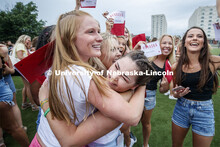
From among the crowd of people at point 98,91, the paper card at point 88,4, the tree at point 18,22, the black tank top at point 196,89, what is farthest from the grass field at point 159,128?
the tree at point 18,22

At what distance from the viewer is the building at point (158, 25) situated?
119m

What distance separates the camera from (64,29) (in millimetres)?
971

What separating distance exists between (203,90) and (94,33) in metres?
1.74

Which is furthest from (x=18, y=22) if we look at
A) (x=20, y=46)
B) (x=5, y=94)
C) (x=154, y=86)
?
(x=154, y=86)

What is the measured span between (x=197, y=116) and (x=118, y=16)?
88.8 inches

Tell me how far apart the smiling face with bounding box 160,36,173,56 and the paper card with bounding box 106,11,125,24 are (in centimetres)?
106

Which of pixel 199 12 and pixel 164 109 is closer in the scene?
pixel 164 109

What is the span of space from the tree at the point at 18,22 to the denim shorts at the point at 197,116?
86.4ft

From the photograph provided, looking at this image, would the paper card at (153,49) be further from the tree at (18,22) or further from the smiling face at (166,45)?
the tree at (18,22)

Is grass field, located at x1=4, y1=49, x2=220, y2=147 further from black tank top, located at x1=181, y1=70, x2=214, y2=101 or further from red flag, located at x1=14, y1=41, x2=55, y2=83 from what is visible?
red flag, located at x1=14, y1=41, x2=55, y2=83

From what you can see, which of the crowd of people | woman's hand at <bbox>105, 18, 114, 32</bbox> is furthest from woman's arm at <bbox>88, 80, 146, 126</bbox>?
woman's hand at <bbox>105, 18, 114, 32</bbox>

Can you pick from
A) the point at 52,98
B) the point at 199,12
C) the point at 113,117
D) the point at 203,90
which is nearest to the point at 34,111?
the point at 52,98

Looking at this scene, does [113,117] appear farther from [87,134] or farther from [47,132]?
[47,132]

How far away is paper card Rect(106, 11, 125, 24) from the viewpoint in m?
2.54
